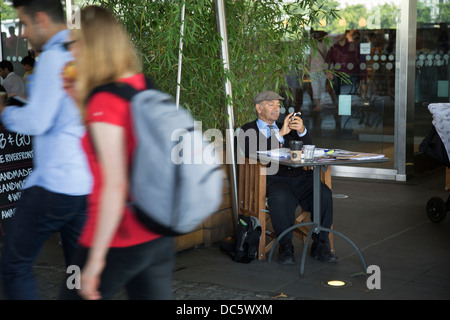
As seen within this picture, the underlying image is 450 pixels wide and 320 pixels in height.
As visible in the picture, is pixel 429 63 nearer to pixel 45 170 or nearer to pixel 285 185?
pixel 285 185

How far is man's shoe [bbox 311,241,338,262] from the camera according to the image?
4.73 m

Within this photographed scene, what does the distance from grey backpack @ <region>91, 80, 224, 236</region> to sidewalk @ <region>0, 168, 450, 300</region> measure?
6.41 feet

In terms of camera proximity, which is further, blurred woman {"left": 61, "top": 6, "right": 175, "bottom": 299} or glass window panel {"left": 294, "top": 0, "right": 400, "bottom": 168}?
glass window panel {"left": 294, "top": 0, "right": 400, "bottom": 168}

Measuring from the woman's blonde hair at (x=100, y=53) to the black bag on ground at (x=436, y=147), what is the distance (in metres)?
4.17

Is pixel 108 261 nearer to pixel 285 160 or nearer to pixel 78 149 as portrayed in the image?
pixel 78 149

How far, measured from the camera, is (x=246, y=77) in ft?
18.3

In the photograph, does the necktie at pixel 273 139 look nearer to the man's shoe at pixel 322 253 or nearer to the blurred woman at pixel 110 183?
the man's shoe at pixel 322 253

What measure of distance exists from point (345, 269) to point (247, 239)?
2.36ft

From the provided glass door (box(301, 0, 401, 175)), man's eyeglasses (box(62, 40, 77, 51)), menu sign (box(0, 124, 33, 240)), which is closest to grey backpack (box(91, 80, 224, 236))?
man's eyeglasses (box(62, 40, 77, 51))

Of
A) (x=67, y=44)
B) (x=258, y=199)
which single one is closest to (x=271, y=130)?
(x=258, y=199)

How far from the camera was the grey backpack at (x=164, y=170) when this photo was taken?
2.13m

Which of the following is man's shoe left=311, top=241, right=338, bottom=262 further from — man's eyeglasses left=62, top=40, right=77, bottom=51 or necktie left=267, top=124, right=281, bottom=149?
man's eyeglasses left=62, top=40, right=77, bottom=51
